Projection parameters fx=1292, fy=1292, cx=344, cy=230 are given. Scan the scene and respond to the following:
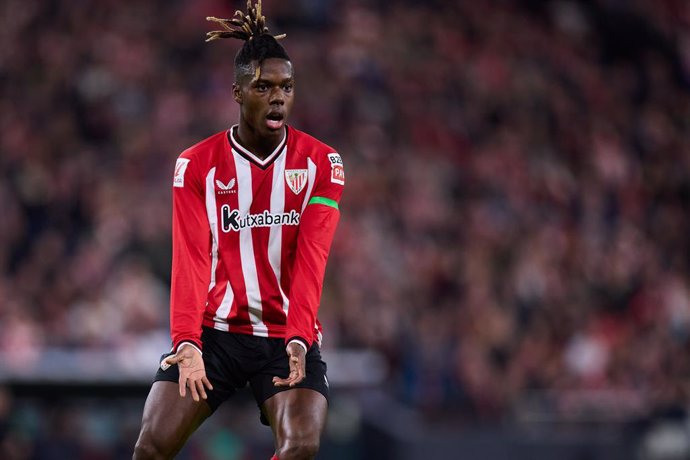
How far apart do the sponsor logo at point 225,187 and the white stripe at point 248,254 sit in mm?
26

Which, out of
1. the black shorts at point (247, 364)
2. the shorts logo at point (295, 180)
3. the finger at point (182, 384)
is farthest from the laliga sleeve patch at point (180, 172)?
the finger at point (182, 384)

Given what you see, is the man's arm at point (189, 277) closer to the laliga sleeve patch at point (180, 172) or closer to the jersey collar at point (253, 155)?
the laliga sleeve patch at point (180, 172)

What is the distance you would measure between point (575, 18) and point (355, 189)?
18.8ft

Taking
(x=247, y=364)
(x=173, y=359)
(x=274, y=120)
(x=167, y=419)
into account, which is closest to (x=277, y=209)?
(x=274, y=120)

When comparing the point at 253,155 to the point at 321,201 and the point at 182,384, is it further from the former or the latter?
the point at 182,384

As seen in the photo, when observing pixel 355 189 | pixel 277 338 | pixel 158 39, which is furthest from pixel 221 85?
pixel 277 338

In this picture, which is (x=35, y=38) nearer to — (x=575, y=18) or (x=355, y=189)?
(x=355, y=189)

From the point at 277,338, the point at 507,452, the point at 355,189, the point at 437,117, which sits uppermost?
the point at 437,117

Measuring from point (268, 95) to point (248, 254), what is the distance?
0.70 metres

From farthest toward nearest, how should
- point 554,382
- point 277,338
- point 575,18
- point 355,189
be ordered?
point 575,18, point 355,189, point 554,382, point 277,338

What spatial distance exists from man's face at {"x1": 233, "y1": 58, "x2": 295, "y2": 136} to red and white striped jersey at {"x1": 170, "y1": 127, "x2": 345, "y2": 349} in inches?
8.2

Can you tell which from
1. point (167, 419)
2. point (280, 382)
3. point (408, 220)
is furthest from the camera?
point (408, 220)

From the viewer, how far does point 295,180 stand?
554 centimetres

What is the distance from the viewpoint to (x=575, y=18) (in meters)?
17.6
